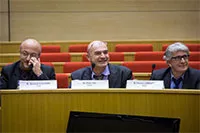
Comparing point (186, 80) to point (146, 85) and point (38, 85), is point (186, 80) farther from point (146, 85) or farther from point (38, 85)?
point (38, 85)

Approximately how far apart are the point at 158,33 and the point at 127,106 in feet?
7.89

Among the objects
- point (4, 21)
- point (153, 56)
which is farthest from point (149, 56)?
point (4, 21)

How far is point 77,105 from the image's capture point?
125 centimetres

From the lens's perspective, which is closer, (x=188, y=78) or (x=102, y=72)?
(x=188, y=78)

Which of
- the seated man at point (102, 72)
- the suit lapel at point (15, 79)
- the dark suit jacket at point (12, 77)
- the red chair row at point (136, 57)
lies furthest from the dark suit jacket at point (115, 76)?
the red chair row at point (136, 57)

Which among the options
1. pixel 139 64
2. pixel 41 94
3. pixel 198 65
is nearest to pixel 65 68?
pixel 139 64

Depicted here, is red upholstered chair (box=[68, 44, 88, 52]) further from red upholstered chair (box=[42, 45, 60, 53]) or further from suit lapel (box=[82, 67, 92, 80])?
suit lapel (box=[82, 67, 92, 80])

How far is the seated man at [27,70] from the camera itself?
1.66 metres


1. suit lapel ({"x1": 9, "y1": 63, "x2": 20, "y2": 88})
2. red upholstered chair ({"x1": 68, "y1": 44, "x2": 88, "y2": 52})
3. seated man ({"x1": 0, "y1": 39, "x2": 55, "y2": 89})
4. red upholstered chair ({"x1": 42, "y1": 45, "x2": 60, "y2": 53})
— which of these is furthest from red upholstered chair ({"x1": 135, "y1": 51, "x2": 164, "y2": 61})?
suit lapel ({"x1": 9, "y1": 63, "x2": 20, "y2": 88})

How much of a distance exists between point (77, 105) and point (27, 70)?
21.5 inches

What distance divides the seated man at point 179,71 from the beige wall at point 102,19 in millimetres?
1991

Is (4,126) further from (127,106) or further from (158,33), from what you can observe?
(158,33)

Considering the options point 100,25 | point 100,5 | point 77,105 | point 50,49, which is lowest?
point 77,105

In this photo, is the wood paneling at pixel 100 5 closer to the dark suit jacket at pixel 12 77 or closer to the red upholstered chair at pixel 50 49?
the red upholstered chair at pixel 50 49
